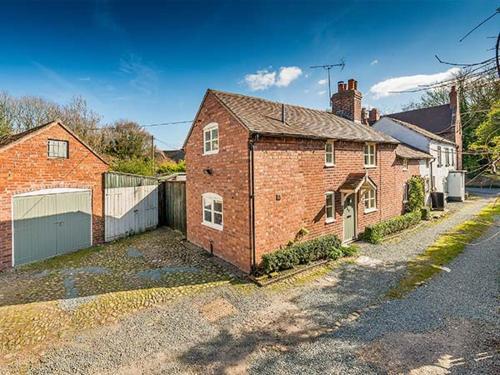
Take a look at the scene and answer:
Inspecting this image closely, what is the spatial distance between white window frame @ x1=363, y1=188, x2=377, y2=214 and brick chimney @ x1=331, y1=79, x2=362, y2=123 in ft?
19.3

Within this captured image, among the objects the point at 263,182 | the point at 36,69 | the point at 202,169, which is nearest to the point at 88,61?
the point at 36,69

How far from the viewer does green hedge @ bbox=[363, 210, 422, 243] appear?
1338 centimetres

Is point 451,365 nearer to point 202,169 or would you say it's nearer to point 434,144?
point 202,169

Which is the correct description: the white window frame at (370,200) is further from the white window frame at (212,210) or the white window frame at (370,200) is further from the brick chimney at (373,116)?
the brick chimney at (373,116)

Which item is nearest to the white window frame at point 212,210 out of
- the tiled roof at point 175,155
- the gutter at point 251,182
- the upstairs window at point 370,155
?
the gutter at point 251,182

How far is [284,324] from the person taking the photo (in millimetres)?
6773

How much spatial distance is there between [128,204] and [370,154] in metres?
14.7

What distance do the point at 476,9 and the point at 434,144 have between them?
24.5 metres

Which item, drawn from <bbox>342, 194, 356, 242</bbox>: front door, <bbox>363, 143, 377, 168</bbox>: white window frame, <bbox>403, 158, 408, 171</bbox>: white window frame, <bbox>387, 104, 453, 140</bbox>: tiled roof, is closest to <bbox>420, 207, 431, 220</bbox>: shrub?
<bbox>403, 158, 408, 171</bbox>: white window frame

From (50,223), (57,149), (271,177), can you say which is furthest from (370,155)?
(50,223)

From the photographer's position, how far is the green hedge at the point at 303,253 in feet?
31.1

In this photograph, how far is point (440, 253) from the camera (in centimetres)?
1175

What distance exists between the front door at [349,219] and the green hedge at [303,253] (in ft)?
4.77

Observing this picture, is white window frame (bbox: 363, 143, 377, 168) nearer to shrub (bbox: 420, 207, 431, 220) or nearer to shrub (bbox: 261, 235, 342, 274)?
shrub (bbox: 261, 235, 342, 274)
